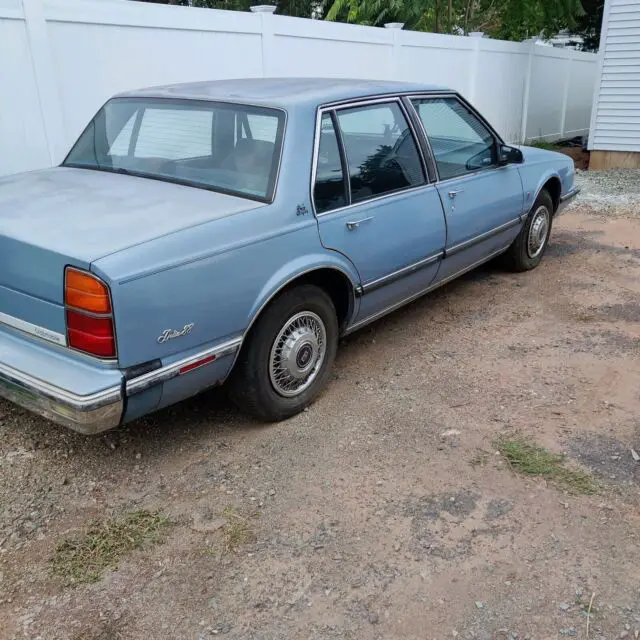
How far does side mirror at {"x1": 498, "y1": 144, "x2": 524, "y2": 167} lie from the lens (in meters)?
5.03

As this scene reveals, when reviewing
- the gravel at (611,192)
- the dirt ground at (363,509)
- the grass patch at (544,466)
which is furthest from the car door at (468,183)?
the gravel at (611,192)

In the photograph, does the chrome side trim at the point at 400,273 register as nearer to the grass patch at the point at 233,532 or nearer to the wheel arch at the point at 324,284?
the wheel arch at the point at 324,284

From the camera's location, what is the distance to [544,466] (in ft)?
10.2

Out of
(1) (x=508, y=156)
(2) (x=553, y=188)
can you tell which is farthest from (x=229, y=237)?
(2) (x=553, y=188)

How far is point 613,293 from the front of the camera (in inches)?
217

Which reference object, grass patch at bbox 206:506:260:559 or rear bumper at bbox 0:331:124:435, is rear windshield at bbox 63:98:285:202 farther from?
grass patch at bbox 206:506:260:559

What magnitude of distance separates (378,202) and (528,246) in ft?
8.60

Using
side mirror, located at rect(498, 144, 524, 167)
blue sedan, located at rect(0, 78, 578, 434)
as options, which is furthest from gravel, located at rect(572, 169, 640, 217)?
blue sedan, located at rect(0, 78, 578, 434)

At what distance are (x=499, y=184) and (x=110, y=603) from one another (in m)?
3.96

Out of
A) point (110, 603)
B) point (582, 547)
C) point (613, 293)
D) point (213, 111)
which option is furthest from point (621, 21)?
point (110, 603)

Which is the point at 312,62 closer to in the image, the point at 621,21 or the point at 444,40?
the point at 444,40

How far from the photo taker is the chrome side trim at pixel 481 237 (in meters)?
4.50

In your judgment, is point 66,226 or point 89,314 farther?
point 66,226

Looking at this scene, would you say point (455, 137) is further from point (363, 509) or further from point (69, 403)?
point (69, 403)
